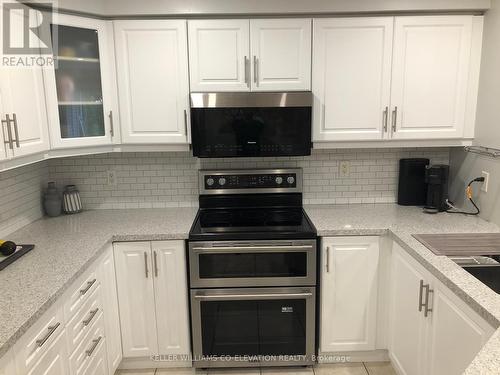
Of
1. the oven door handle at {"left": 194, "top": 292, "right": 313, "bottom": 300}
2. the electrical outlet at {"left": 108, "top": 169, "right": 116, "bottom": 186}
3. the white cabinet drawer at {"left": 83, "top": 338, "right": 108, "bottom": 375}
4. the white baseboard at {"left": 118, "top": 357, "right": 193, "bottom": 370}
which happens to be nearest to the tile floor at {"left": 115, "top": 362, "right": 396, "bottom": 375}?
the white baseboard at {"left": 118, "top": 357, "right": 193, "bottom": 370}

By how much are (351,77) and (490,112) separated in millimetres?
820

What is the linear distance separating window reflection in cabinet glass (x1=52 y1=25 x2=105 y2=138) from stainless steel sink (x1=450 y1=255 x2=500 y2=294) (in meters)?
2.10

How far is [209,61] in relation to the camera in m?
2.38

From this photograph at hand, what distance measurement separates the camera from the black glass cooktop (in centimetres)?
227

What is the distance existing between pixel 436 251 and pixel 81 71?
214 centimetres

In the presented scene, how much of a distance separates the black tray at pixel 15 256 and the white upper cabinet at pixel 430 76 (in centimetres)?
218

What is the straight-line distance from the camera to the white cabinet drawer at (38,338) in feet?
4.39

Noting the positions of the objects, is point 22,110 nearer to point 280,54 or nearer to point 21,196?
point 21,196

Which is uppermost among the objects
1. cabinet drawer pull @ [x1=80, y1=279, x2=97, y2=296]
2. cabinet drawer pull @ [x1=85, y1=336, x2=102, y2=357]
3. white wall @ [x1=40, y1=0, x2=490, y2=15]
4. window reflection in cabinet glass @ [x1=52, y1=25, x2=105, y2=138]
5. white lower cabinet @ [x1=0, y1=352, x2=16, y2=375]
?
white wall @ [x1=40, y1=0, x2=490, y2=15]

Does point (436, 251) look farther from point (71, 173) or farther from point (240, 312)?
point (71, 173)

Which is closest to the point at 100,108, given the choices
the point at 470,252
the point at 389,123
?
the point at 389,123

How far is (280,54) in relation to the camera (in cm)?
239

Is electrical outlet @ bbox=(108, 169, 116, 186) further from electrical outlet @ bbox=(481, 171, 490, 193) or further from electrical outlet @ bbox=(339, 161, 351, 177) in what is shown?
electrical outlet @ bbox=(481, 171, 490, 193)

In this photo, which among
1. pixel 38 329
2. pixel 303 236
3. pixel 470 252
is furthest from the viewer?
pixel 303 236
